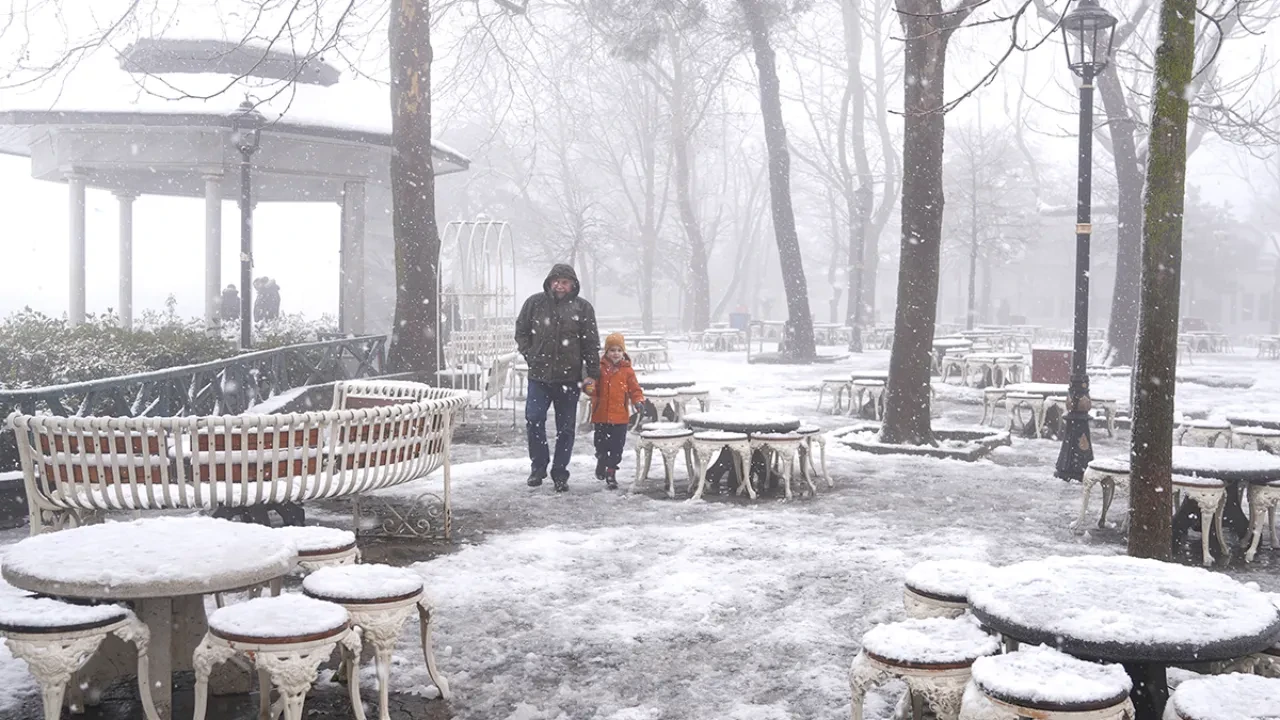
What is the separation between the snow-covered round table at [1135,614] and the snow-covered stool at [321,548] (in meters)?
2.70

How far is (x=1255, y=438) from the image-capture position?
10273 millimetres

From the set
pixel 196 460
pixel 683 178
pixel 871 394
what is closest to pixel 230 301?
pixel 871 394

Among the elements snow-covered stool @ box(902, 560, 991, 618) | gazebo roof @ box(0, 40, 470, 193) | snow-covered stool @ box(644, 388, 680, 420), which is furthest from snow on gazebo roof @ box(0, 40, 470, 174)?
snow-covered stool @ box(902, 560, 991, 618)

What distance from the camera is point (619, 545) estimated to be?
738 centimetres

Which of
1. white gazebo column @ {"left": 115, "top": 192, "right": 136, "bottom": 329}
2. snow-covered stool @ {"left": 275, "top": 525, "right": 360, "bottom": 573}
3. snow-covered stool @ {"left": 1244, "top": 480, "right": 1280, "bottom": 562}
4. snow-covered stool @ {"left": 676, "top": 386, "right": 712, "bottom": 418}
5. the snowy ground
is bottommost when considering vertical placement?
the snowy ground

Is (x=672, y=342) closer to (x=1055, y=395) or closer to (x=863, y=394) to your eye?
(x=863, y=394)

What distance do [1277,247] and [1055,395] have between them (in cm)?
5304

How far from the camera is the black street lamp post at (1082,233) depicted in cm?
997

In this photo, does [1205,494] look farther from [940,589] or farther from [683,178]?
[683,178]

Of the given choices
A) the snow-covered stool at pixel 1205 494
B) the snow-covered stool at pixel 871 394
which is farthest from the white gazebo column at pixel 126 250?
the snow-covered stool at pixel 1205 494

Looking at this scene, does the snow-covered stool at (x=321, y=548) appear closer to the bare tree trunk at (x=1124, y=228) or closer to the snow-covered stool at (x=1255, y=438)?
the snow-covered stool at (x=1255, y=438)

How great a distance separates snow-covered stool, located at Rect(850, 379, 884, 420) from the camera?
51.0 ft

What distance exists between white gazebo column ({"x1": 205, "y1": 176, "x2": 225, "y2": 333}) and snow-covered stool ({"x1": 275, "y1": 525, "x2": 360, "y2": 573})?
619 inches

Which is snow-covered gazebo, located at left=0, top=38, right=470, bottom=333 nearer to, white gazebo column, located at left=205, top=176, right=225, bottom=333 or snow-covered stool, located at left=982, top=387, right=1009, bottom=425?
white gazebo column, located at left=205, top=176, right=225, bottom=333
